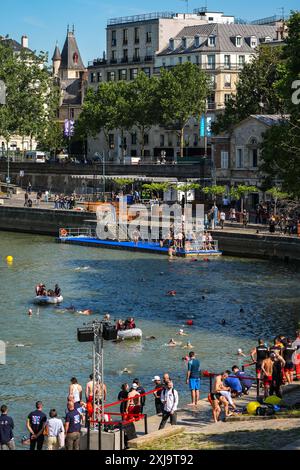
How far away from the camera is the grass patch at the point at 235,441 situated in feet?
97.7

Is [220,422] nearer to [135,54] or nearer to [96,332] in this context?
[96,332]

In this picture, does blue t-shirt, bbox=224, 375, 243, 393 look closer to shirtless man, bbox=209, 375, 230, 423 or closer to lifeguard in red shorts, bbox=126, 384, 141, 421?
shirtless man, bbox=209, 375, 230, 423

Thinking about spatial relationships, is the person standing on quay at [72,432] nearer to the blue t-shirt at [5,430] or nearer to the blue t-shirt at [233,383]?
the blue t-shirt at [5,430]

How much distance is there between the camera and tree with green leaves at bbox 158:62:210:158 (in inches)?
5497

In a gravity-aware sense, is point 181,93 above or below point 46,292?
above

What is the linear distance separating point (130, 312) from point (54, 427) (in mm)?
31976

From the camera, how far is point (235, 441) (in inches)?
1208

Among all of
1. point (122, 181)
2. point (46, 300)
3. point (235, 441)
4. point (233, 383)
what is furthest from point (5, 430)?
point (122, 181)

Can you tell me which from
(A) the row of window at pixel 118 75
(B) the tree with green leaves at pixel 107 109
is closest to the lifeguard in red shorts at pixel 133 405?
(B) the tree with green leaves at pixel 107 109

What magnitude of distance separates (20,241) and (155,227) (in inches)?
602

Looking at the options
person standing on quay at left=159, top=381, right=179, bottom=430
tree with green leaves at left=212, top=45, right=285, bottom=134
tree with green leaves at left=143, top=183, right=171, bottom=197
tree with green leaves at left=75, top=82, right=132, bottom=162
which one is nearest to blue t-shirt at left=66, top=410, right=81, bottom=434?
person standing on quay at left=159, top=381, right=179, bottom=430

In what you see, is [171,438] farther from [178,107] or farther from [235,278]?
[178,107]

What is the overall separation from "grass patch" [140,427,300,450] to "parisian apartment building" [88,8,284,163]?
112361mm
